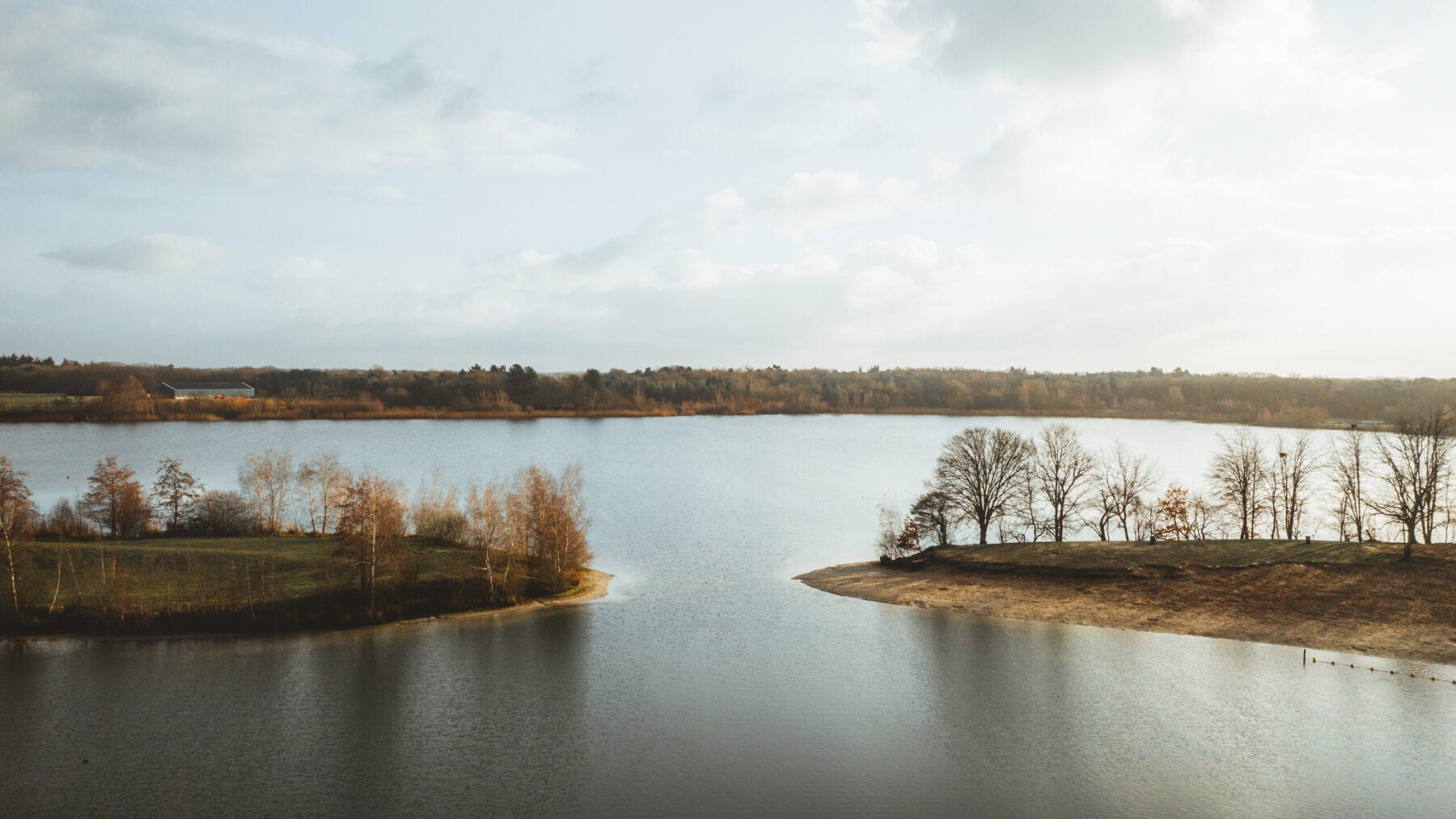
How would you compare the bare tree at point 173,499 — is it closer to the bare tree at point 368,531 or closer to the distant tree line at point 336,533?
the distant tree line at point 336,533

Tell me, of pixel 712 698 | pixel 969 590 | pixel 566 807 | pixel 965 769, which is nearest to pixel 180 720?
pixel 566 807

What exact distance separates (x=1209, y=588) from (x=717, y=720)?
24.1 metres

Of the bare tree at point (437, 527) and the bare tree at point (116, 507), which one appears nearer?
the bare tree at point (437, 527)

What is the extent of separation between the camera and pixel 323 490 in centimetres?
5153

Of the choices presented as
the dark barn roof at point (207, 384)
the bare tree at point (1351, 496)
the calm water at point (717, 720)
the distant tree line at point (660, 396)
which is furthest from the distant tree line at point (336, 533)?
the dark barn roof at point (207, 384)

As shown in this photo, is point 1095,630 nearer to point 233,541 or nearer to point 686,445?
point 233,541

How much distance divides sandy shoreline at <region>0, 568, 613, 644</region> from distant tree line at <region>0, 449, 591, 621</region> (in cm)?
74

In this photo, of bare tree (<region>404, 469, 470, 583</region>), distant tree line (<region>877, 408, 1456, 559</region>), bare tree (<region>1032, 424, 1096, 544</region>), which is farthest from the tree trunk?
bare tree (<region>1032, 424, 1096, 544</region>)

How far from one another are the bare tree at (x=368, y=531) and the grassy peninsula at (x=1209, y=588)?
1951 centimetres

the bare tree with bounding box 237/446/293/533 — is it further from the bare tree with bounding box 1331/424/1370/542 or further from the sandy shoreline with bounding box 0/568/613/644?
the bare tree with bounding box 1331/424/1370/542

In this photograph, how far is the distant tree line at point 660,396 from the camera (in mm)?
120562

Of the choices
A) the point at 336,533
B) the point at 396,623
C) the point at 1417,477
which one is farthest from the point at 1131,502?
the point at 336,533

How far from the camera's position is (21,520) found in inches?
1458

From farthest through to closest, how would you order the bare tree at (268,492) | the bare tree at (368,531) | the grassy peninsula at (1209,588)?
the bare tree at (268,492)
the bare tree at (368,531)
the grassy peninsula at (1209,588)
